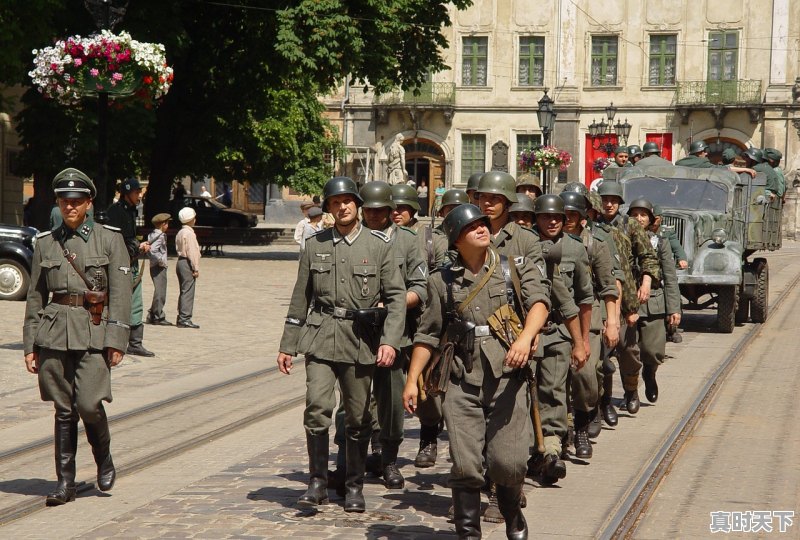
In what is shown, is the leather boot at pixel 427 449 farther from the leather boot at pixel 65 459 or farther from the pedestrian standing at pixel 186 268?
the pedestrian standing at pixel 186 268

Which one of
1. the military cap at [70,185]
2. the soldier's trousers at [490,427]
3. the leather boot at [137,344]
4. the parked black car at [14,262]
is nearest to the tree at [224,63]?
the parked black car at [14,262]

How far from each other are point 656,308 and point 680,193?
9892 millimetres

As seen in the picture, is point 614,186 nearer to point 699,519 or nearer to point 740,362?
point 699,519

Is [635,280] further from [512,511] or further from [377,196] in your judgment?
[512,511]

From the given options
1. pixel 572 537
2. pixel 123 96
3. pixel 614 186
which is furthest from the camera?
pixel 123 96

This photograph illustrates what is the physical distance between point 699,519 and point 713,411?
14.8 feet

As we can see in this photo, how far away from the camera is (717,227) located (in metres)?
20.7

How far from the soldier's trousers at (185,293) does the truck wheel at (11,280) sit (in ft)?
13.7

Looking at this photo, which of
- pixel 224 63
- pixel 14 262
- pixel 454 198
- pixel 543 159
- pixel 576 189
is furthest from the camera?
pixel 224 63

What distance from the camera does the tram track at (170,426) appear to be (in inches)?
347

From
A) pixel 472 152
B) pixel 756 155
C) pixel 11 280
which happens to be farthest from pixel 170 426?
pixel 472 152

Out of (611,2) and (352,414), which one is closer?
(352,414)

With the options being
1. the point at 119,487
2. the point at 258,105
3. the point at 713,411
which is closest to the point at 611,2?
the point at 258,105

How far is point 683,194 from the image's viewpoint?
21.3 metres
